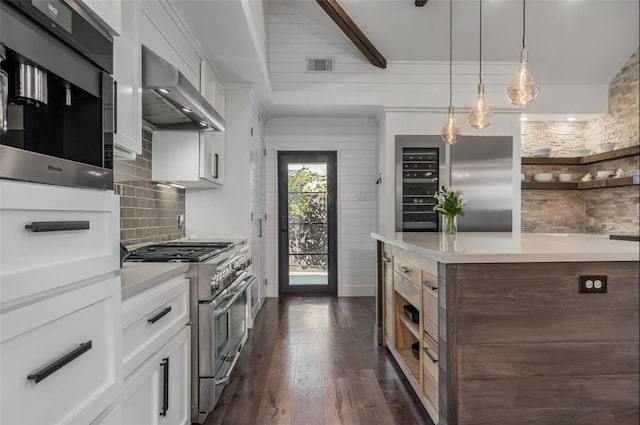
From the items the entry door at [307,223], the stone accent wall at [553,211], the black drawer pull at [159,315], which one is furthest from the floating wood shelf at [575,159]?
the black drawer pull at [159,315]

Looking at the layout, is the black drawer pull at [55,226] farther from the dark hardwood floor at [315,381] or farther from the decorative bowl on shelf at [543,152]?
the decorative bowl on shelf at [543,152]

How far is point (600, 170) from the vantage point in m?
5.42

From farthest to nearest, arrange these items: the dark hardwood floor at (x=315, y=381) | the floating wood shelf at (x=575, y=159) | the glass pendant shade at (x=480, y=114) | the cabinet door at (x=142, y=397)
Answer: the floating wood shelf at (x=575, y=159) < the glass pendant shade at (x=480, y=114) < the dark hardwood floor at (x=315, y=381) < the cabinet door at (x=142, y=397)

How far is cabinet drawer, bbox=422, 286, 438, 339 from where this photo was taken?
2.01 meters

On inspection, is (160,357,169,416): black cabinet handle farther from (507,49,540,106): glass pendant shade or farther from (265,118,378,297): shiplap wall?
(265,118,378,297): shiplap wall

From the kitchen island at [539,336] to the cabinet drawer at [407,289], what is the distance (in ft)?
1.87

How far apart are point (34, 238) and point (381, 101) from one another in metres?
4.42

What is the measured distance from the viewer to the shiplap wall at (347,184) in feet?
18.3

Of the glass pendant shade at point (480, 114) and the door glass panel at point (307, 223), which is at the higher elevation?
the glass pendant shade at point (480, 114)

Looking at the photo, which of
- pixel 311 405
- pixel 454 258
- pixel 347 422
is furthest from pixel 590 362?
pixel 311 405

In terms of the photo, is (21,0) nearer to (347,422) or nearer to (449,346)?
(449,346)

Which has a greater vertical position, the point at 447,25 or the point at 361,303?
the point at 447,25

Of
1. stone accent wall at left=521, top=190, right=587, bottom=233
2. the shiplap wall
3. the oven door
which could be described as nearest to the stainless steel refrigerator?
the shiplap wall

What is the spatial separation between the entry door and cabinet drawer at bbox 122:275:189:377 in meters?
3.67
